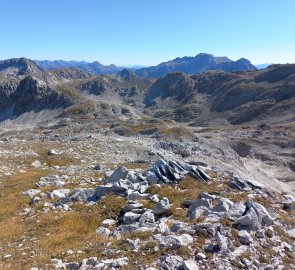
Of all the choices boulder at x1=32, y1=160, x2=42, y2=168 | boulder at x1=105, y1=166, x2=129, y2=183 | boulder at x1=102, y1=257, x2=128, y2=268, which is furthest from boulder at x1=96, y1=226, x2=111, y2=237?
boulder at x1=32, y1=160, x2=42, y2=168

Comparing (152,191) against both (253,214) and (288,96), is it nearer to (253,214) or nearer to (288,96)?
(253,214)

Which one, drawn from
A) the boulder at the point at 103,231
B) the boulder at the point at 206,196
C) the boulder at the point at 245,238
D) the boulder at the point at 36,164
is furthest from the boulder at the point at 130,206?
the boulder at the point at 36,164

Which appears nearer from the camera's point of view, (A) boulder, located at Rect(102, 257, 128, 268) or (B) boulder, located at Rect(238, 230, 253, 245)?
(A) boulder, located at Rect(102, 257, 128, 268)

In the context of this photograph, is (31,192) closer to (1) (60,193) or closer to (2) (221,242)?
(1) (60,193)

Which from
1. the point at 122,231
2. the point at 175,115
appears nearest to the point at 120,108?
the point at 175,115

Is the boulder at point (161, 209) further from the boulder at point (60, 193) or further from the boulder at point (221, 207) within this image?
the boulder at point (60, 193)

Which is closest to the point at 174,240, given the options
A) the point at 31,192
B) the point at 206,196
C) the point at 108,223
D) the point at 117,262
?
the point at 117,262

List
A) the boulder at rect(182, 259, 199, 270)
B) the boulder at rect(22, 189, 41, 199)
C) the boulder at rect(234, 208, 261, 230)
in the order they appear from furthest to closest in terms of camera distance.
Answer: the boulder at rect(22, 189, 41, 199), the boulder at rect(234, 208, 261, 230), the boulder at rect(182, 259, 199, 270)

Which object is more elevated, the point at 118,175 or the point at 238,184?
the point at 118,175

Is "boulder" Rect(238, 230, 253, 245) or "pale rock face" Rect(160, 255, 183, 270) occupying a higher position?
"pale rock face" Rect(160, 255, 183, 270)

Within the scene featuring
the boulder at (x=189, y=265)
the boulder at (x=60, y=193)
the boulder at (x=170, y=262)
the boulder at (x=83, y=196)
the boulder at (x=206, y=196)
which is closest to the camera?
the boulder at (x=189, y=265)

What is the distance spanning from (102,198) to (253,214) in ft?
32.9

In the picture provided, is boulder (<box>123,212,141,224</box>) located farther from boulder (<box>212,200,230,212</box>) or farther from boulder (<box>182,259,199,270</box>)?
boulder (<box>182,259,199,270</box>)

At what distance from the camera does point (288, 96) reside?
16462cm
